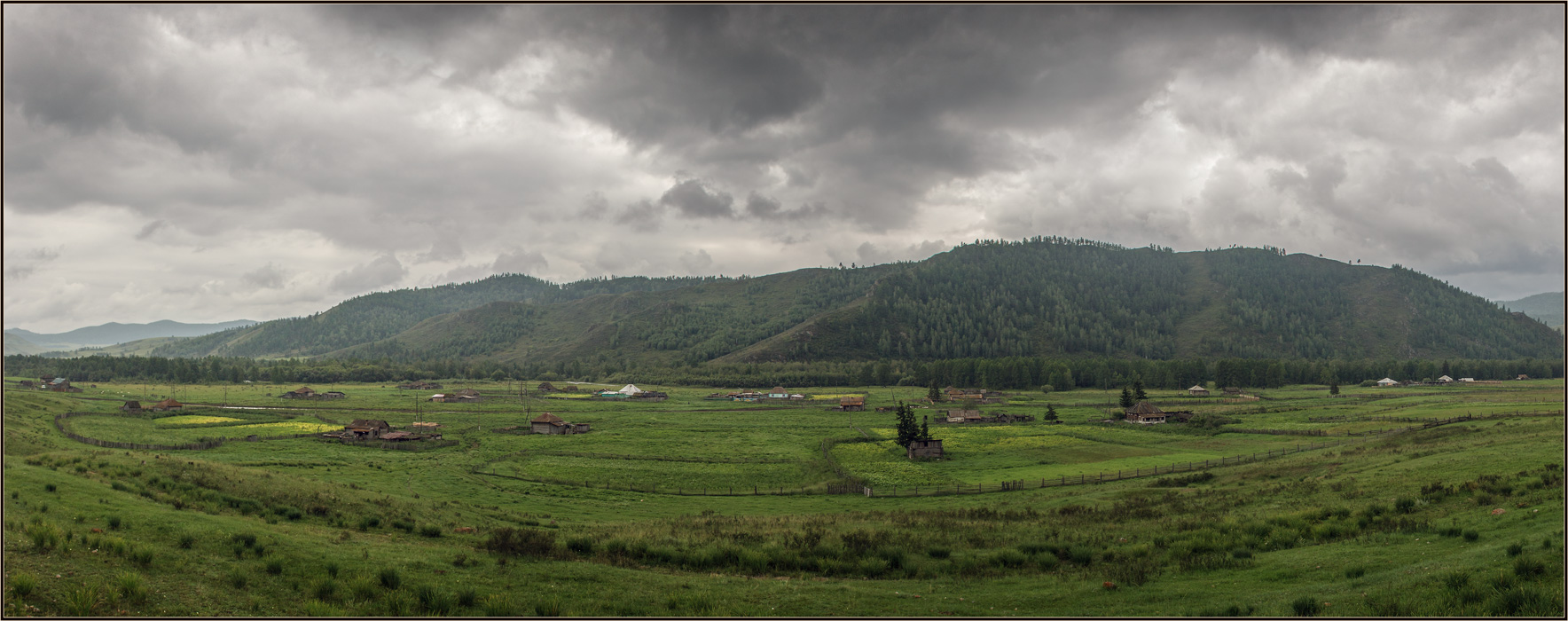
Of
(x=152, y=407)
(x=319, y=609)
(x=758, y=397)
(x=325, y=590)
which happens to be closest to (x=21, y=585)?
(x=319, y=609)

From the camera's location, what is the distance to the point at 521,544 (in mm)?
25609

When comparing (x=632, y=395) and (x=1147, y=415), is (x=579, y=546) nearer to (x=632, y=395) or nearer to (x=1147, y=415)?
(x=1147, y=415)

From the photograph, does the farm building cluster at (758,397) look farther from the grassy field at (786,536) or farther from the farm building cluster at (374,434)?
the grassy field at (786,536)

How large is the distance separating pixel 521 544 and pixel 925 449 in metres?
47.4

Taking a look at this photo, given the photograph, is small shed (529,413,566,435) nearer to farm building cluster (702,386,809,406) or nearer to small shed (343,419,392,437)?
small shed (343,419,392,437)

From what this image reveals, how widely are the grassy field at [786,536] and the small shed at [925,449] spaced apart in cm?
413

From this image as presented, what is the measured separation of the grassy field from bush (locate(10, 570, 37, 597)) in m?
0.04

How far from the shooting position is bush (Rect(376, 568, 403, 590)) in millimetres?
19594

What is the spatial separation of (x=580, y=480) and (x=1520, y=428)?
62.5 meters

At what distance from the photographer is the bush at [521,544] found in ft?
81.3

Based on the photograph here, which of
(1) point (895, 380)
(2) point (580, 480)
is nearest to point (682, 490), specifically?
(2) point (580, 480)

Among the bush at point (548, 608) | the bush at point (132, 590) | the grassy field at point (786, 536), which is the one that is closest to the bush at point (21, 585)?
the grassy field at point (786, 536)

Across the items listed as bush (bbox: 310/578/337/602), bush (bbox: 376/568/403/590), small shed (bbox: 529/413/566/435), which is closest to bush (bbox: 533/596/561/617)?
bush (bbox: 376/568/403/590)

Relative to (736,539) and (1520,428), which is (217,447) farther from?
(1520,428)
